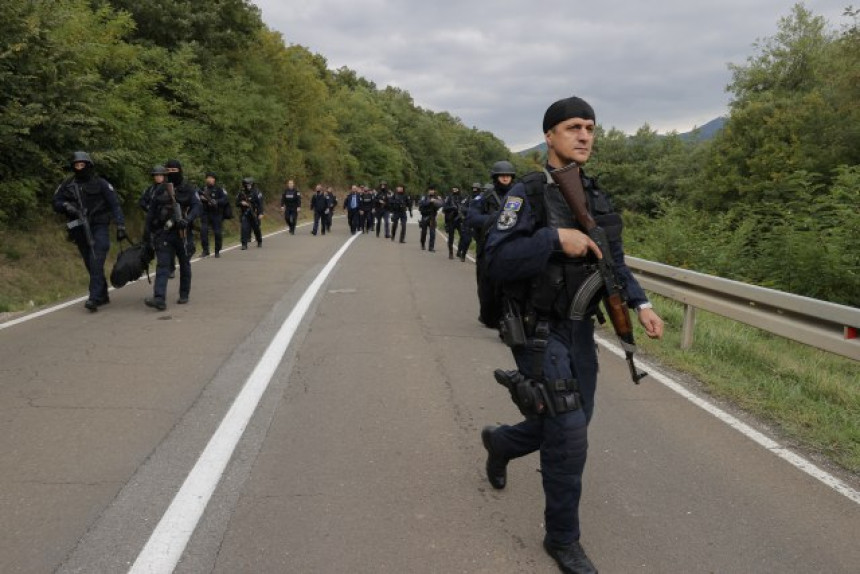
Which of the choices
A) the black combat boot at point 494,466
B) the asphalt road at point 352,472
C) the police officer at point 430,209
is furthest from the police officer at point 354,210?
the black combat boot at point 494,466

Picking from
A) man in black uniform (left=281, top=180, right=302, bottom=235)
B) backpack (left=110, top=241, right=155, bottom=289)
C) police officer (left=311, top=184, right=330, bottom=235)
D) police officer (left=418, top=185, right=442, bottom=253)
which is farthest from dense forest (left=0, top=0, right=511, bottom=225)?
police officer (left=418, top=185, right=442, bottom=253)

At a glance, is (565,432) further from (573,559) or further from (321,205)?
(321,205)

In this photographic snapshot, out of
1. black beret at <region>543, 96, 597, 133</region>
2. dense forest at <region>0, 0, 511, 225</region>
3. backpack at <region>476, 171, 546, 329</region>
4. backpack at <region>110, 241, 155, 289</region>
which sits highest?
dense forest at <region>0, 0, 511, 225</region>

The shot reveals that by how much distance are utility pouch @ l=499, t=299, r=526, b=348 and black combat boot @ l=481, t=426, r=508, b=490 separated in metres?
0.83

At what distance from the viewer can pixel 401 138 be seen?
4003 inches

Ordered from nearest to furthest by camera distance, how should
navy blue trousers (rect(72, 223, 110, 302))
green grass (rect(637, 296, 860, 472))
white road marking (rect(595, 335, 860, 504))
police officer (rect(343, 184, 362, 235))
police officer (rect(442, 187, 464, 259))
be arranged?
white road marking (rect(595, 335, 860, 504)) → green grass (rect(637, 296, 860, 472)) → navy blue trousers (rect(72, 223, 110, 302)) → police officer (rect(442, 187, 464, 259)) → police officer (rect(343, 184, 362, 235))

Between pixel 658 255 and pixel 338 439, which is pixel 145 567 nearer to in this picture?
pixel 338 439

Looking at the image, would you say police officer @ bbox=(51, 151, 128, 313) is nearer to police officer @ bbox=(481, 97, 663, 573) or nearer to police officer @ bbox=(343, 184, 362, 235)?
police officer @ bbox=(481, 97, 663, 573)

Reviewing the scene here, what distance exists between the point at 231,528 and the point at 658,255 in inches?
564

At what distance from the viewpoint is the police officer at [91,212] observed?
344 inches

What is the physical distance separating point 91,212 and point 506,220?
7663 millimetres

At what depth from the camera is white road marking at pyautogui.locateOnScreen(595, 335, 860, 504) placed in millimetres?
3804

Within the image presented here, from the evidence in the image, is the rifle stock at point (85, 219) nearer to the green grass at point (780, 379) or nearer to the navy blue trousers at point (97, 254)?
the navy blue trousers at point (97, 254)

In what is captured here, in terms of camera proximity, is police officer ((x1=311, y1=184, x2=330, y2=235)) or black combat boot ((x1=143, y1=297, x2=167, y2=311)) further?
police officer ((x1=311, y1=184, x2=330, y2=235))
